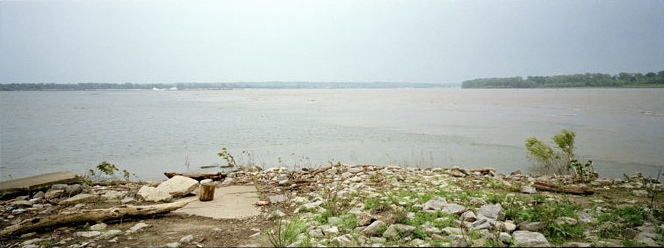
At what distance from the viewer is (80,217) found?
6309 mm

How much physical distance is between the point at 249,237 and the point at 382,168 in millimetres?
6362

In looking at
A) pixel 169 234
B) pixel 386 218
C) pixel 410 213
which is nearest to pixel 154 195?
pixel 169 234

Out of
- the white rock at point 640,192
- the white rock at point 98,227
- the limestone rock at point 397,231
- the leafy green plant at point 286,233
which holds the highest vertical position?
the limestone rock at point 397,231

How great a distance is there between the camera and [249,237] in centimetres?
559

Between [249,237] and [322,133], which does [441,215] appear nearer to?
[249,237]

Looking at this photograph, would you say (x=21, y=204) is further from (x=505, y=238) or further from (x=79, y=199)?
(x=505, y=238)

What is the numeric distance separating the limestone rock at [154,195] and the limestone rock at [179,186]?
0.11 metres

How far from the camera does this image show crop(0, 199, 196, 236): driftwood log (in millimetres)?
5955

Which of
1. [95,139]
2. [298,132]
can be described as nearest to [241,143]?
[298,132]

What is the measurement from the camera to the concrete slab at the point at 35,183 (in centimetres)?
883

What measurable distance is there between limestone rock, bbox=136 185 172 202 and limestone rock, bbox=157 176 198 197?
0.11m

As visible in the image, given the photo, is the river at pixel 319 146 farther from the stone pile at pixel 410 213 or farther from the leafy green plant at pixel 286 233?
the leafy green plant at pixel 286 233

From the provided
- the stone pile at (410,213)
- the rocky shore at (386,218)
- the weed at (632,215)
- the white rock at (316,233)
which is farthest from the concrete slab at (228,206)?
the weed at (632,215)

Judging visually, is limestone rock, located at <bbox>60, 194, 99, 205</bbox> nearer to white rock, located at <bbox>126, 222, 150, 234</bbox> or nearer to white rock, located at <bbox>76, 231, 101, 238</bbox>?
white rock, located at <bbox>76, 231, 101, 238</bbox>
